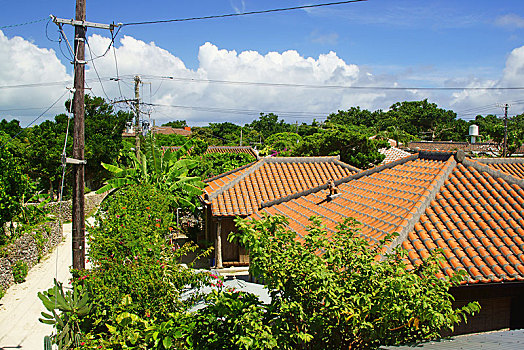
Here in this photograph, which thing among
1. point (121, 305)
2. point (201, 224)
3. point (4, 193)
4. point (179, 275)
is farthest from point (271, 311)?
point (201, 224)

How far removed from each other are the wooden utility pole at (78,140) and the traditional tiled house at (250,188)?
308 inches

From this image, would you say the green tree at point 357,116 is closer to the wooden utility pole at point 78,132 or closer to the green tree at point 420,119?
the green tree at point 420,119

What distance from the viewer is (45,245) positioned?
21484mm

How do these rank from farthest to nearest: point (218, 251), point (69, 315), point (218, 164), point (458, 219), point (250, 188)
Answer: point (218, 164) → point (250, 188) → point (218, 251) → point (458, 219) → point (69, 315)

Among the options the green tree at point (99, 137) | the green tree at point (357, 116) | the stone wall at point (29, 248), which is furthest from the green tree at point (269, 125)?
the stone wall at point (29, 248)

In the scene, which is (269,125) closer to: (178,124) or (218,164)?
(178,124)

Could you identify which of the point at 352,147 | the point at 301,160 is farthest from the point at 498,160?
the point at 352,147

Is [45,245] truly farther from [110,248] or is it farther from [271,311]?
[271,311]

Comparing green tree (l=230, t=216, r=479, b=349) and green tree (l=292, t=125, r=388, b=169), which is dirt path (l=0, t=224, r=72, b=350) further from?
green tree (l=292, t=125, r=388, b=169)

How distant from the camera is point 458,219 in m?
8.03

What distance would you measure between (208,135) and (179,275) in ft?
228

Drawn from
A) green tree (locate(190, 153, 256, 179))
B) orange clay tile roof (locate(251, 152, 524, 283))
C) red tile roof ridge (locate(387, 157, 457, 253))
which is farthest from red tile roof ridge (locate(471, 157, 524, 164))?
green tree (locate(190, 153, 256, 179))

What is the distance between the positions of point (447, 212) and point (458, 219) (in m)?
0.28

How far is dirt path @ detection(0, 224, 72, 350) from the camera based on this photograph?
1151cm
